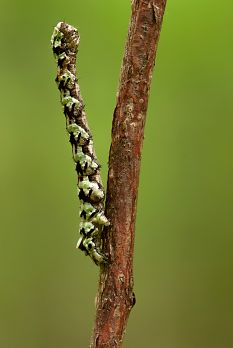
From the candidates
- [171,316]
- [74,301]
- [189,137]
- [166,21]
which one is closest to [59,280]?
[74,301]

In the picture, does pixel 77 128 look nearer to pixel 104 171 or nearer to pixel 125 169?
pixel 125 169

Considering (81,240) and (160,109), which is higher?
(160,109)

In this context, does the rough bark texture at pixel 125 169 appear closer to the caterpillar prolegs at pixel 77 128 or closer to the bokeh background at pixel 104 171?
the caterpillar prolegs at pixel 77 128

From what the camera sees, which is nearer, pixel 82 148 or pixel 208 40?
pixel 82 148

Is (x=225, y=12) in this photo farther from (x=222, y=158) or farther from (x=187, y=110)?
(x=222, y=158)

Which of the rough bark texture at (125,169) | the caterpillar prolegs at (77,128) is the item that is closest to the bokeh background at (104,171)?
the caterpillar prolegs at (77,128)

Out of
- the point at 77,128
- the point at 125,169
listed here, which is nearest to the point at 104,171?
the point at 77,128
